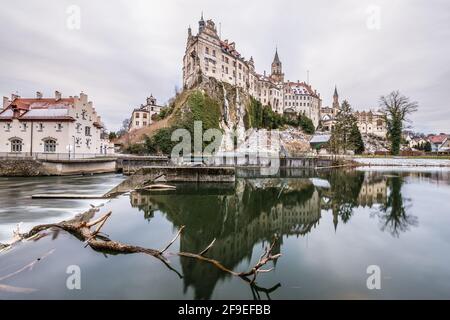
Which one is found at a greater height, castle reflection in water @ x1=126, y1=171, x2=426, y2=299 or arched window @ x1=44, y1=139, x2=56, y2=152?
arched window @ x1=44, y1=139, x2=56, y2=152

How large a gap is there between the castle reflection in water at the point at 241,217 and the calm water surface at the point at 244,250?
0.16 feet

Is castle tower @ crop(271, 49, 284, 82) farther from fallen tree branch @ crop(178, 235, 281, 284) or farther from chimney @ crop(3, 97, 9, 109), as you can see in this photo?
fallen tree branch @ crop(178, 235, 281, 284)

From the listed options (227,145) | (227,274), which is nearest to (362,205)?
(227,274)

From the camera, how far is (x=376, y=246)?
8758 millimetres

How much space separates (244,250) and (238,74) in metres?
77.3

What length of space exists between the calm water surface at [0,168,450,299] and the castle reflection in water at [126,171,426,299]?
50 mm

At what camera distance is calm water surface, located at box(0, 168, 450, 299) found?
567 centimetres

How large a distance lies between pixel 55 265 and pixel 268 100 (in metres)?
97.4

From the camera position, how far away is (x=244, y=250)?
323 inches

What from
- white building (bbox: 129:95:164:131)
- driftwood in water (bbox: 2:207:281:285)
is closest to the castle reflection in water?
driftwood in water (bbox: 2:207:281:285)

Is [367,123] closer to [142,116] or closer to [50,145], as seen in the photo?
[142,116]

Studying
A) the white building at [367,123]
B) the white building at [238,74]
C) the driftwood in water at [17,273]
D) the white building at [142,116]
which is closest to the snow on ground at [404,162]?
the white building at [238,74]

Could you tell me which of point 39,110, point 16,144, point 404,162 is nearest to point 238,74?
point 404,162
